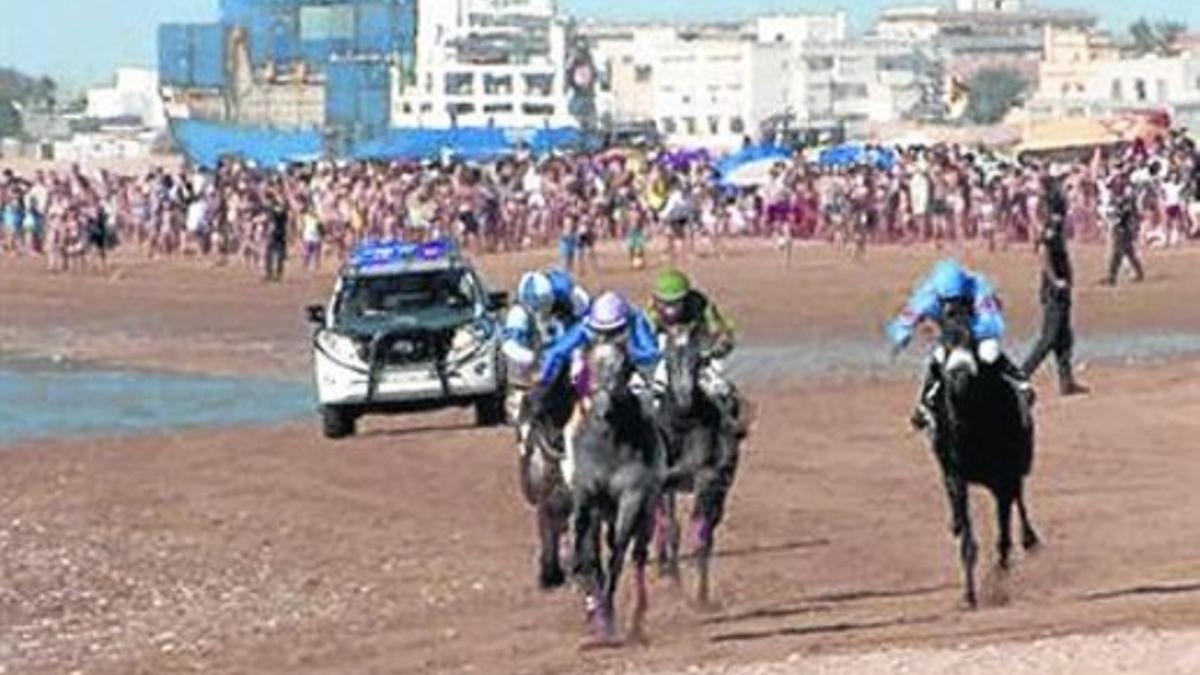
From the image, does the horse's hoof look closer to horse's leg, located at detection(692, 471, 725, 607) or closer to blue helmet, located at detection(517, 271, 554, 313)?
horse's leg, located at detection(692, 471, 725, 607)

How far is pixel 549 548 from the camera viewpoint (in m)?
19.6

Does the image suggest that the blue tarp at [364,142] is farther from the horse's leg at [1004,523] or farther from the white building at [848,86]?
the horse's leg at [1004,523]

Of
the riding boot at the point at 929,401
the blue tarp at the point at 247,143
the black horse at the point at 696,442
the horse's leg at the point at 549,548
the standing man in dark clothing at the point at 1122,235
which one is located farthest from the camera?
the blue tarp at the point at 247,143

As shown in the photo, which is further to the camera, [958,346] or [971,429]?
[971,429]

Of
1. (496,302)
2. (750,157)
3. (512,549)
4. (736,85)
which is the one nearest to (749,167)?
(750,157)

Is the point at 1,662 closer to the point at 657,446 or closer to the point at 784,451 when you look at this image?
the point at 657,446

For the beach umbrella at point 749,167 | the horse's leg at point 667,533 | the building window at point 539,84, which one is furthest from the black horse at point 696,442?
the building window at point 539,84

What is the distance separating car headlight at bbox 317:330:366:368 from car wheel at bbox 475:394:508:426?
1.08m

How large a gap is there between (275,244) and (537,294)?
4222 centimetres

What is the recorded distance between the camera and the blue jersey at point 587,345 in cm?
1758

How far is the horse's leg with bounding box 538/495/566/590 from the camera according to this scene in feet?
63.4

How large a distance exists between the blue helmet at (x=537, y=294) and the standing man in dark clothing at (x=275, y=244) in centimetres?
4146

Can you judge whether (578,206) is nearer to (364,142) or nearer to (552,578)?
(552,578)

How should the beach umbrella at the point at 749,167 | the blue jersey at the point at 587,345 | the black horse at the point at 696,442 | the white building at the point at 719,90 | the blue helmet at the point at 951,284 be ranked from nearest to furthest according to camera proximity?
the blue jersey at the point at 587,345 → the blue helmet at the point at 951,284 → the black horse at the point at 696,442 → the beach umbrella at the point at 749,167 → the white building at the point at 719,90
